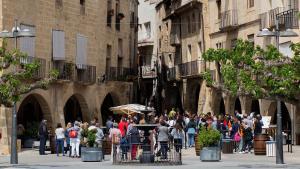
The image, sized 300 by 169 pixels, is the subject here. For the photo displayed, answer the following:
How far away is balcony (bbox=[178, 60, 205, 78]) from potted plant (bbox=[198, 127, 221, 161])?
2150 centimetres

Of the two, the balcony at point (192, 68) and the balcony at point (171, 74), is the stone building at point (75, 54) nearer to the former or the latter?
the balcony at point (192, 68)

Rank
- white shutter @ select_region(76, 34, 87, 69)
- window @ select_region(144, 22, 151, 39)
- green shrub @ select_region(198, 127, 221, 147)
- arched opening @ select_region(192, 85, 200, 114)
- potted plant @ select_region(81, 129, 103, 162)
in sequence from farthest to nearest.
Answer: window @ select_region(144, 22, 151, 39) → arched opening @ select_region(192, 85, 200, 114) → white shutter @ select_region(76, 34, 87, 69) → potted plant @ select_region(81, 129, 103, 162) → green shrub @ select_region(198, 127, 221, 147)

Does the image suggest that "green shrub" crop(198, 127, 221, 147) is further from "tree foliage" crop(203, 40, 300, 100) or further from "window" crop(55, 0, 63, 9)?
"window" crop(55, 0, 63, 9)

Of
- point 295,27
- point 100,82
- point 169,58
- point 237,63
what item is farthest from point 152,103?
point 237,63

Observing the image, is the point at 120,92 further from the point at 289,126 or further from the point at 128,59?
the point at 289,126

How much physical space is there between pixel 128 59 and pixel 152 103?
1264 centimetres

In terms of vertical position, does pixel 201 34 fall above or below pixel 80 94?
above

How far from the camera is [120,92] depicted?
165 feet

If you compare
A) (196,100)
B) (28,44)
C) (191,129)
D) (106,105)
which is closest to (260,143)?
(191,129)

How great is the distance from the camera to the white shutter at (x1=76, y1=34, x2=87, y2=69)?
43.6 meters

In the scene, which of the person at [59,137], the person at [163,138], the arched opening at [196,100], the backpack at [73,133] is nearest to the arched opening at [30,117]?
the person at [59,137]

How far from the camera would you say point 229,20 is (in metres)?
45.7

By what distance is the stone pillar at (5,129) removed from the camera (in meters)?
35.4

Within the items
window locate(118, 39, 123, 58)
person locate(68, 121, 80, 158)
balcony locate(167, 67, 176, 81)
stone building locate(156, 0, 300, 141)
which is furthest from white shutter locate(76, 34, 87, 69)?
balcony locate(167, 67, 176, 81)
